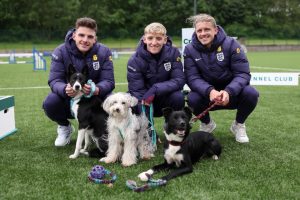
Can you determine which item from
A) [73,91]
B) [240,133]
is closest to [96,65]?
[73,91]

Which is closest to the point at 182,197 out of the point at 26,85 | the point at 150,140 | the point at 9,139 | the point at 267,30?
the point at 150,140

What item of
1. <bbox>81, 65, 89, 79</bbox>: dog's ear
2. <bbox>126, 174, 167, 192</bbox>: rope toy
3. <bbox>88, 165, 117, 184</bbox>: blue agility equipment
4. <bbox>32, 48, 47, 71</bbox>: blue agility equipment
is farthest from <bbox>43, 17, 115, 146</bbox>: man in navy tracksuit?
<bbox>32, 48, 47, 71</bbox>: blue agility equipment

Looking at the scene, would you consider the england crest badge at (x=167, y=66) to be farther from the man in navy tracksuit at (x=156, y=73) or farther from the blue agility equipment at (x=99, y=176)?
the blue agility equipment at (x=99, y=176)

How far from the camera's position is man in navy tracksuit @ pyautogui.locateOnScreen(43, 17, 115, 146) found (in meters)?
4.66

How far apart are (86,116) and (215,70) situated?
1.67m

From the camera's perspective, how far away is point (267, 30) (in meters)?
54.5

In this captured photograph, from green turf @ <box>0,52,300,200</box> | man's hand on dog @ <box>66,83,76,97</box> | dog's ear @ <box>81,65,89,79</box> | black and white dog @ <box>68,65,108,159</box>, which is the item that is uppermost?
dog's ear @ <box>81,65,89,79</box>

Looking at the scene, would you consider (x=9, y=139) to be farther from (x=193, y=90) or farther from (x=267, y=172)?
(x=267, y=172)

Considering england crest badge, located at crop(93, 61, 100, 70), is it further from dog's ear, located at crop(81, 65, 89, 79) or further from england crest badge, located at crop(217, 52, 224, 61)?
england crest badge, located at crop(217, 52, 224, 61)

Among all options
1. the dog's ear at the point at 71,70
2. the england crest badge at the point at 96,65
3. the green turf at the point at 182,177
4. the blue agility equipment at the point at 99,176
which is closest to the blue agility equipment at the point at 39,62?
the green turf at the point at 182,177

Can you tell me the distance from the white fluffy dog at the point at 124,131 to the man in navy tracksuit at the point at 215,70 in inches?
37.5

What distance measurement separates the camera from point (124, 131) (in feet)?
14.0

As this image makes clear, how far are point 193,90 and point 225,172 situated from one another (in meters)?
1.47

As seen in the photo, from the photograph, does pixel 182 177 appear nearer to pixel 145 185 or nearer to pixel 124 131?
pixel 145 185
